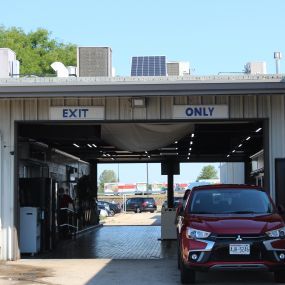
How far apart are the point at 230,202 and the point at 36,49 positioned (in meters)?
41.5

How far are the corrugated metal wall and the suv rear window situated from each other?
10.1 ft

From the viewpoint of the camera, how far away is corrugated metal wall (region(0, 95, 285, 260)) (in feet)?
47.2

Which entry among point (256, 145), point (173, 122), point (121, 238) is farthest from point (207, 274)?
point (256, 145)

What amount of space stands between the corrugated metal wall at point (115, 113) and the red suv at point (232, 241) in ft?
12.7

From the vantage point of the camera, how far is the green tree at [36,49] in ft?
157

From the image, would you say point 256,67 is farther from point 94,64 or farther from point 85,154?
point 85,154

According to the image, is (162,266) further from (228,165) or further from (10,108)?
(228,165)

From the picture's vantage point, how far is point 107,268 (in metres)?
13.1

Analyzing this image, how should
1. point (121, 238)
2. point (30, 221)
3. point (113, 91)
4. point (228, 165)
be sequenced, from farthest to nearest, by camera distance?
point (228, 165) < point (121, 238) < point (30, 221) < point (113, 91)

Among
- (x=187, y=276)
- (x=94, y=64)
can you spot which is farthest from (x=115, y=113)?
(x=187, y=276)

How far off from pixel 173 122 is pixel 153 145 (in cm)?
317

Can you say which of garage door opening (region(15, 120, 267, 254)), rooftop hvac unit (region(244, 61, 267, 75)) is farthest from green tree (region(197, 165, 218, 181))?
rooftop hvac unit (region(244, 61, 267, 75))

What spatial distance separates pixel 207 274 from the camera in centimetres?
1175

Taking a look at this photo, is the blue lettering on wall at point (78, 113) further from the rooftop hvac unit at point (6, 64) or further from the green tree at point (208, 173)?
the green tree at point (208, 173)
